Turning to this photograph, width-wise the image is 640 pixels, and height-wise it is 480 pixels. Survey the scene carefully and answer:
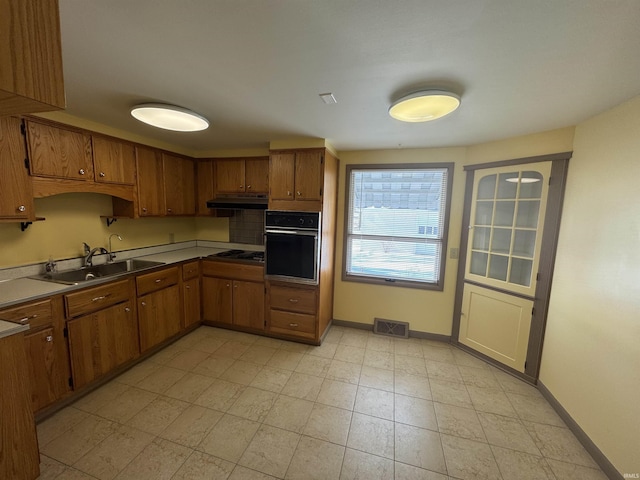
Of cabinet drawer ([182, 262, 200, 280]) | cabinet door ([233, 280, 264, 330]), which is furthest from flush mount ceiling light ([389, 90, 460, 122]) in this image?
cabinet drawer ([182, 262, 200, 280])

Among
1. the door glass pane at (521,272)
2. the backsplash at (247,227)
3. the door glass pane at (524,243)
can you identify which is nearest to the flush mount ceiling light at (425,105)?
the door glass pane at (524,243)

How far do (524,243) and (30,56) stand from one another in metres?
3.40

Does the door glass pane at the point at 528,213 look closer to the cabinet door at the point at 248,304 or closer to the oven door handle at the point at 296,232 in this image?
the oven door handle at the point at 296,232

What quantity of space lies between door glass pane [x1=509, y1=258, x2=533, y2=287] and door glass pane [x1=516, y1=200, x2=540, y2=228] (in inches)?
13.9

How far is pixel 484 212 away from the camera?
2.80 metres

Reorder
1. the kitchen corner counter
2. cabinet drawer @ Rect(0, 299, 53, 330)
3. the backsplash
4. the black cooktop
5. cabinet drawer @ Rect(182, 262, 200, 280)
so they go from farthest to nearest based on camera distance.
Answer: the backsplash < the black cooktop < cabinet drawer @ Rect(182, 262, 200, 280) < cabinet drawer @ Rect(0, 299, 53, 330) < the kitchen corner counter

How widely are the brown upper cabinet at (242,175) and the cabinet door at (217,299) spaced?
1.23 m

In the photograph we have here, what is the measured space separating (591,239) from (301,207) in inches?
97.4

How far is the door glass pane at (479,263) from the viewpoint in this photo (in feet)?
9.20

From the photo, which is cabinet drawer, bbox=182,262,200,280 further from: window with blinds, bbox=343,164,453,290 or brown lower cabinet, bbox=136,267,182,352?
window with blinds, bbox=343,164,453,290

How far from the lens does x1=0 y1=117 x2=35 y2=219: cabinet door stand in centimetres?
180

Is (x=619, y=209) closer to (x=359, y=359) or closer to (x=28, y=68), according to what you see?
(x=359, y=359)

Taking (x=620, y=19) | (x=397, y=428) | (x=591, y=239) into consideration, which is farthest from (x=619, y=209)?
(x=397, y=428)

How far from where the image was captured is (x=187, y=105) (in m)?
1.97
